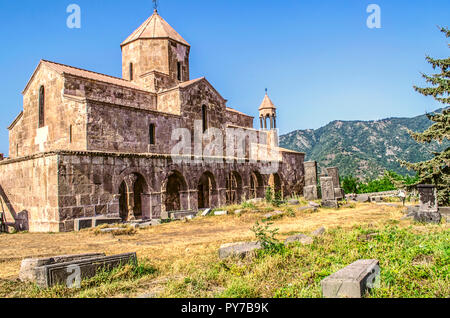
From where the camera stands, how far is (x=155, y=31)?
1955 cm

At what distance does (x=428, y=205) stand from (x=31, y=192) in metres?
13.1

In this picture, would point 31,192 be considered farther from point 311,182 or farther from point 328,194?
point 311,182

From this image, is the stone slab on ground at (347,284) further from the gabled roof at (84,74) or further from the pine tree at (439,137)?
the gabled roof at (84,74)

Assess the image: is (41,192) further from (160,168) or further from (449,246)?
(449,246)

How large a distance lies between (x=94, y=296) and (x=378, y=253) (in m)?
4.22

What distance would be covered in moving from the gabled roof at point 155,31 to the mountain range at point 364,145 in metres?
34.7

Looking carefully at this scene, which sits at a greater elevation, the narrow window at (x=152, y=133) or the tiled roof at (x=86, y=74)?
the tiled roof at (x=86, y=74)

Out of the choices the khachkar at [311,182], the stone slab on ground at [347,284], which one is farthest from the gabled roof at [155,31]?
the stone slab on ground at [347,284]

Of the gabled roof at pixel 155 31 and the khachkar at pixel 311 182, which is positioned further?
the gabled roof at pixel 155 31

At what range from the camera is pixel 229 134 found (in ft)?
69.4

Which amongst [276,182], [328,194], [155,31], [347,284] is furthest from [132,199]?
[347,284]

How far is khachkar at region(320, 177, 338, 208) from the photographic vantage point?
1488 cm

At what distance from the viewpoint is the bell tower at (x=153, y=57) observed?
738 inches
